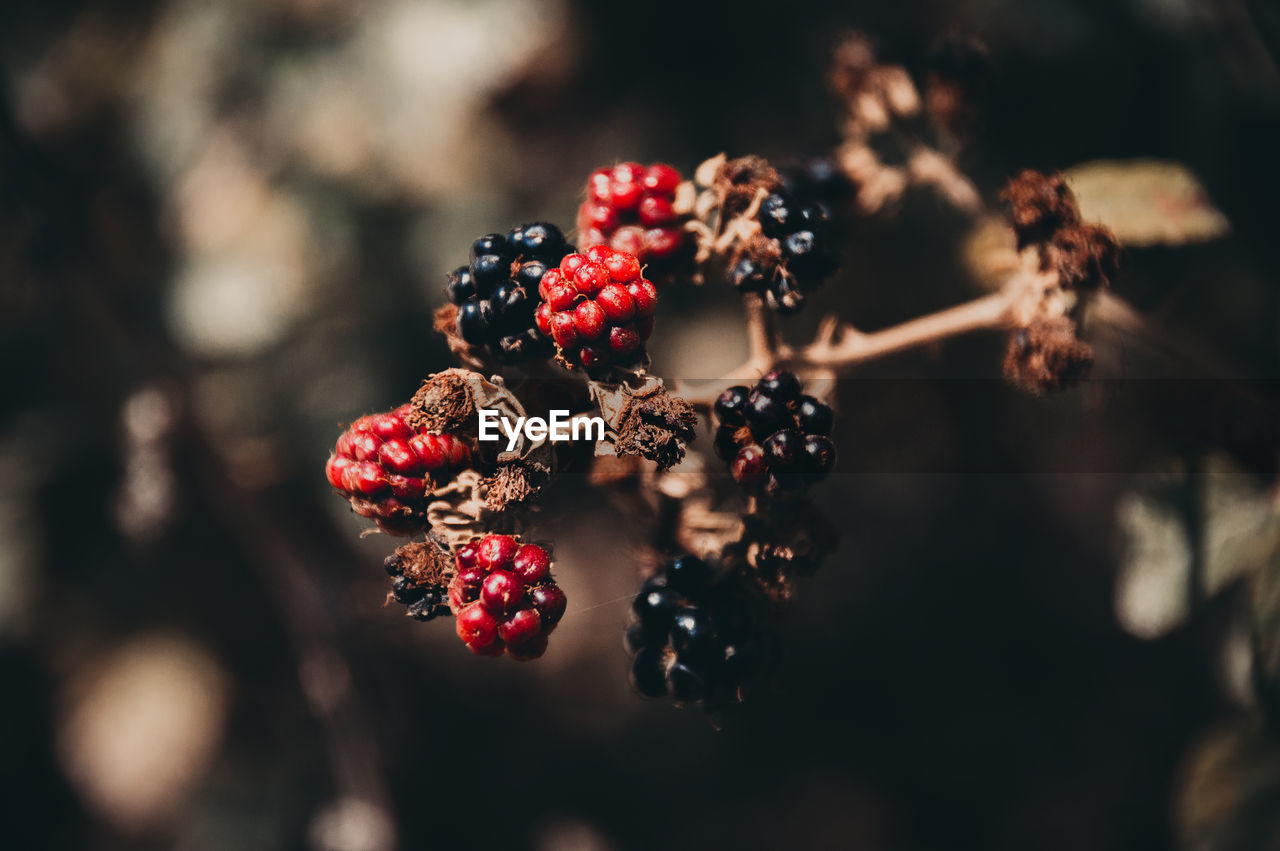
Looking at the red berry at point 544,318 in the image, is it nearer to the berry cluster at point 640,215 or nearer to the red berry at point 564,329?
the red berry at point 564,329

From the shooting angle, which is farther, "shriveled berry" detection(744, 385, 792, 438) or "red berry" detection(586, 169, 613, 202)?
"red berry" detection(586, 169, 613, 202)

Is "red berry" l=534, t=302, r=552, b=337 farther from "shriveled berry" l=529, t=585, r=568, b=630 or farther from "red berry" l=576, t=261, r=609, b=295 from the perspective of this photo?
"shriveled berry" l=529, t=585, r=568, b=630

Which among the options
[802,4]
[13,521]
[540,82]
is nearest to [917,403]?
[802,4]

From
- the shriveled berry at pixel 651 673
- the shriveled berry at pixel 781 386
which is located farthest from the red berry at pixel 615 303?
the shriveled berry at pixel 651 673

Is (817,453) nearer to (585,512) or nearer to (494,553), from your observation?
(494,553)

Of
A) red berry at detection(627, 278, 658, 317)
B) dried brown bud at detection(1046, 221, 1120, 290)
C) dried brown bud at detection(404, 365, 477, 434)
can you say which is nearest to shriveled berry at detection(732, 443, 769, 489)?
red berry at detection(627, 278, 658, 317)
